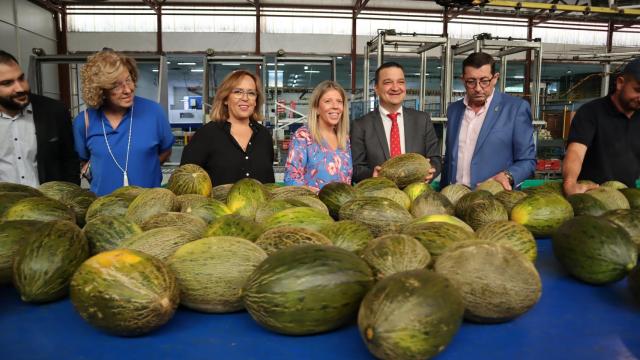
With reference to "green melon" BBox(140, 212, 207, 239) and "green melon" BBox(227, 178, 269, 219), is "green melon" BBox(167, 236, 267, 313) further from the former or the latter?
"green melon" BBox(227, 178, 269, 219)

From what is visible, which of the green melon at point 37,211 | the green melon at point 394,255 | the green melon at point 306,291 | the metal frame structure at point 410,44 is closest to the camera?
the green melon at point 306,291

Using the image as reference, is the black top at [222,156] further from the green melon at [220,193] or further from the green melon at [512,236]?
the green melon at [512,236]

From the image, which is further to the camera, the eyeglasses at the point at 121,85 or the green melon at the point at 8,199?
the eyeglasses at the point at 121,85

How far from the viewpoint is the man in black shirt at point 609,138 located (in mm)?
3224

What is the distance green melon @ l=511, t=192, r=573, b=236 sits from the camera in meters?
1.95

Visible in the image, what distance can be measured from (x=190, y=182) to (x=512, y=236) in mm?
1638

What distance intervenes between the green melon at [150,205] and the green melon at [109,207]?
2.3 inches

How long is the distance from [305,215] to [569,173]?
2234 millimetres

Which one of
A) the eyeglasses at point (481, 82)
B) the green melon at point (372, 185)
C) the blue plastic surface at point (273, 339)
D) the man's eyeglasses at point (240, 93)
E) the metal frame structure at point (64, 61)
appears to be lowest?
the blue plastic surface at point (273, 339)

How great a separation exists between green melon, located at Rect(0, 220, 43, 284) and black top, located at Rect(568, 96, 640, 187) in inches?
137

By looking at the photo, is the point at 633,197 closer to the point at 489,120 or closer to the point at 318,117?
the point at 489,120

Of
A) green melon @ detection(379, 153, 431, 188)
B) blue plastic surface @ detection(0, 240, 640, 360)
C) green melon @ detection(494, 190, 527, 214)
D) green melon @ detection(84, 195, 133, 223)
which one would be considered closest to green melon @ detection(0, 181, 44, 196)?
green melon @ detection(84, 195, 133, 223)

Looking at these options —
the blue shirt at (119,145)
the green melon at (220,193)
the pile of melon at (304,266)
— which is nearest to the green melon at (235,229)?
the pile of melon at (304,266)

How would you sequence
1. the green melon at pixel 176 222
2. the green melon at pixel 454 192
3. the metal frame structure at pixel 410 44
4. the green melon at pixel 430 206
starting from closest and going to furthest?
the green melon at pixel 176 222 → the green melon at pixel 430 206 → the green melon at pixel 454 192 → the metal frame structure at pixel 410 44
